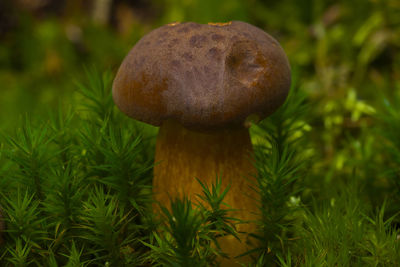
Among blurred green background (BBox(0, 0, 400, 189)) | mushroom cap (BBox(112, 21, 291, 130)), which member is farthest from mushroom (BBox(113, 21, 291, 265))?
blurred green background (BBox(0, 0, 400, 189))

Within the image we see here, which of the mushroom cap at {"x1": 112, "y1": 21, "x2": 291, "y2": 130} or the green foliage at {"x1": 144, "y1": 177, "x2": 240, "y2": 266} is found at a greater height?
the mushroom cap at {"x1": 112, "y1": 21, "x2": 291, "y2": 130}

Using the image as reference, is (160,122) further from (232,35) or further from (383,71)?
(383,71)

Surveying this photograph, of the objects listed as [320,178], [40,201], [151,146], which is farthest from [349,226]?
[40,201]

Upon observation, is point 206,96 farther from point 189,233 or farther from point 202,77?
point 189,233

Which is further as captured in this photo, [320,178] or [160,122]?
[320,178]

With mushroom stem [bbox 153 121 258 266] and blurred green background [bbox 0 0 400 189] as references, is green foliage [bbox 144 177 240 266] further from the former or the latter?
blurred green background [bbox 0 0 400 189]

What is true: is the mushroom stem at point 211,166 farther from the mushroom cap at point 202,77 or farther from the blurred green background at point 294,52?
the blurred green background at point 294,52

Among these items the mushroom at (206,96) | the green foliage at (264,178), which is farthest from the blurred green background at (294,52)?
the mushroom at (206,96)

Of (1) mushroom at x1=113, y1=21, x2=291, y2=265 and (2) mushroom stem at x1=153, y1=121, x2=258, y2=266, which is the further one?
(2) mushroom stem at x1=153, y1=121, x2=258, y2=266
